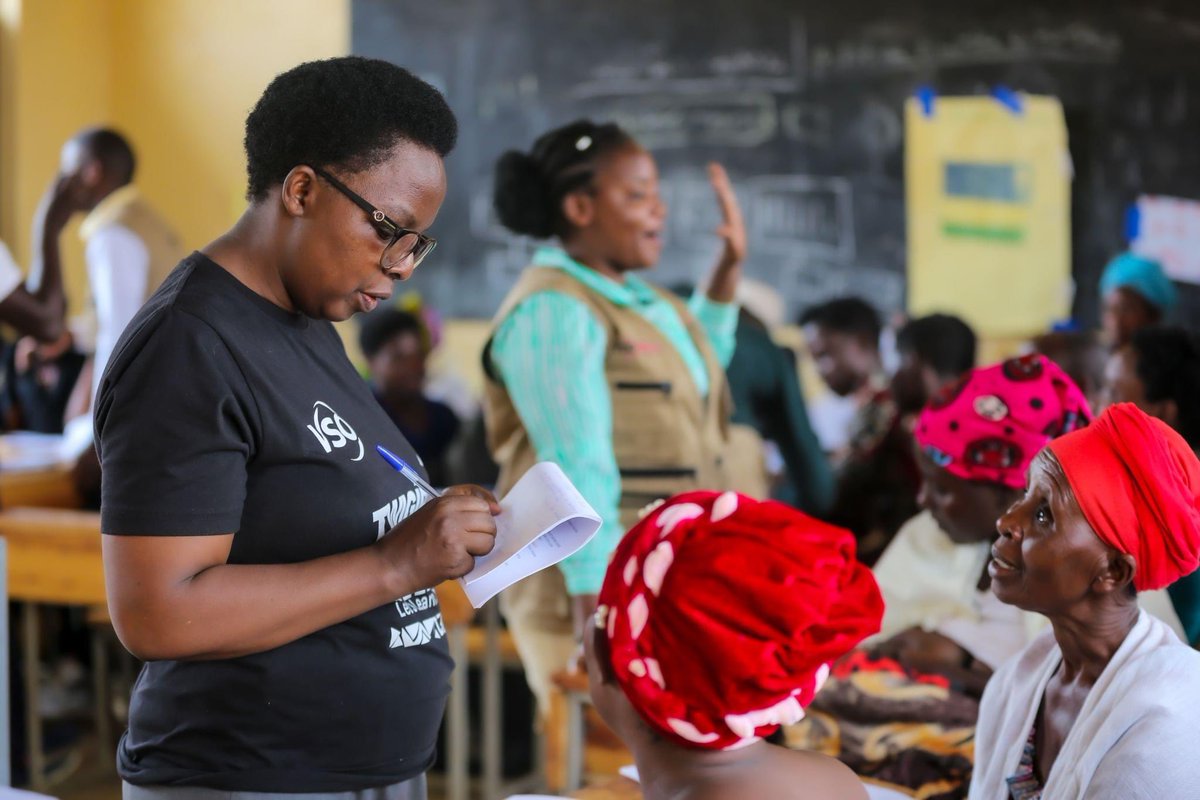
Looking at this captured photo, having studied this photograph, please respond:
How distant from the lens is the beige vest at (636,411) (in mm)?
2719

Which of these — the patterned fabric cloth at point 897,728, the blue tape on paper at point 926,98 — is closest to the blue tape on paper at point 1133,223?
the blue tape on paper at point 926,98

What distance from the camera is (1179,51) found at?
18.1ft

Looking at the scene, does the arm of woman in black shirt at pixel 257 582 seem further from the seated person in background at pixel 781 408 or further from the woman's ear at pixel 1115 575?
the seated person in background at pixel 781 408

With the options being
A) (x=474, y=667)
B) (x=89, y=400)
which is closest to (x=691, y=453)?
(x=474, y=667)

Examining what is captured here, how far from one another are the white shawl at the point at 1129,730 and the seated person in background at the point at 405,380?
3.49m

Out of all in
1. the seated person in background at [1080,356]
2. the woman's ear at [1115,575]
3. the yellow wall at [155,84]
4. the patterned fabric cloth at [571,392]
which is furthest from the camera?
the yellow wall at [155,84]

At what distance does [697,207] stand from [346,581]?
5.35m

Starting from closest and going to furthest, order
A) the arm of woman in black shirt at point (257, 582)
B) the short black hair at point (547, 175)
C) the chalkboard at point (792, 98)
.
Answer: the arm of woman in black shirt at point (257, 582)
the short black hair at point (547, 175)
the chalkboard at point (792, 98)

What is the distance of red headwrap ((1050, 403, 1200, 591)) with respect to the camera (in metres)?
1.65

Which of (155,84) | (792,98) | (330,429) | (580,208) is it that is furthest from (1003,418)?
(155,84)

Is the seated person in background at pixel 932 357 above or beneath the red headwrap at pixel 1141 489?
beneath

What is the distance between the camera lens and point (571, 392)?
8.38 ft

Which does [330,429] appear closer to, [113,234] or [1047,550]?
[1047,550]

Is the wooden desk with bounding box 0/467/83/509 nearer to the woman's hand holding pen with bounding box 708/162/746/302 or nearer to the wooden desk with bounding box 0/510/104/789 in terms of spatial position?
the wooden desk with bounding box 0/510/104/789
